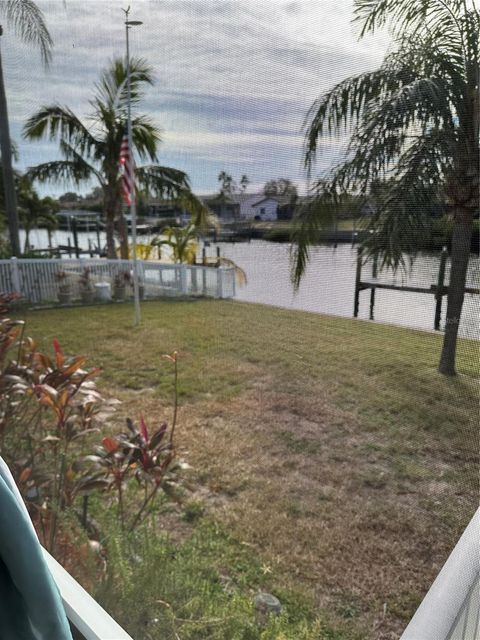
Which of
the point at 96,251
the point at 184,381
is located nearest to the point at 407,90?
the point at 184,381

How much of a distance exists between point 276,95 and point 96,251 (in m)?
1.10

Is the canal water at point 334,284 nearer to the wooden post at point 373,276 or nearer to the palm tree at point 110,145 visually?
the wooden post at point 373,276

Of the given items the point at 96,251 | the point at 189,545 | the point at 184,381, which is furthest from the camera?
the point at 96,251

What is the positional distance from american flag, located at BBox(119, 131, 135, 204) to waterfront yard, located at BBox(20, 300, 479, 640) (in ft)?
1.30

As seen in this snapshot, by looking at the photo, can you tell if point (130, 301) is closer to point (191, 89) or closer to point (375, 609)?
point (191, 89)

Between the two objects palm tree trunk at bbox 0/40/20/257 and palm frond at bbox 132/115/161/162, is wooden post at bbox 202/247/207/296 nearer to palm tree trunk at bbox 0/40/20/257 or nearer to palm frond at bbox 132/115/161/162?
palm frond at bbox 132/115/161/162

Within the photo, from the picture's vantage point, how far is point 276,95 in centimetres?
105

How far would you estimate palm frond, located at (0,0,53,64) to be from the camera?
1.49 meters

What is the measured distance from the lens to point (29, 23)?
1.54m

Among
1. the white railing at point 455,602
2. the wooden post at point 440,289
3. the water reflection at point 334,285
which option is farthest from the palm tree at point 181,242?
the white railing at point 455,602

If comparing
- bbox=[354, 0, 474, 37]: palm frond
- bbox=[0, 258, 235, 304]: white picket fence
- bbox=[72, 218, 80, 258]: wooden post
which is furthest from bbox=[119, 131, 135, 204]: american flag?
bbox=[354, 0, 474, 37]: palm frond

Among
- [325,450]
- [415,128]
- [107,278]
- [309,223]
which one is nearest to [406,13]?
[415,128]

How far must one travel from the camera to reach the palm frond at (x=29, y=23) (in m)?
1.49

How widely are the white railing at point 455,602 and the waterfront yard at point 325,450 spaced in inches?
8.4
